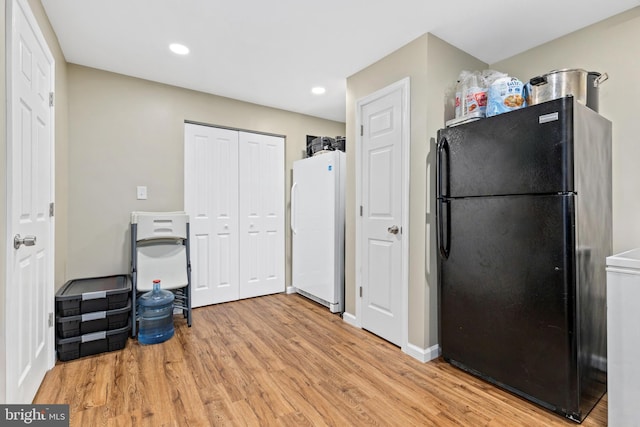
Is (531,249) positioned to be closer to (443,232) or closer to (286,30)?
(443,232)

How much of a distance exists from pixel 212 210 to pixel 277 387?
2099mm

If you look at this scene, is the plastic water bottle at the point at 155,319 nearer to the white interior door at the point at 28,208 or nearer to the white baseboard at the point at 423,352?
the white interior door at the point at 28,208

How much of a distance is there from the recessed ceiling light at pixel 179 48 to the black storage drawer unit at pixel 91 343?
7.33 feet

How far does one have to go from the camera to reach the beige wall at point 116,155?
2723 millimetres

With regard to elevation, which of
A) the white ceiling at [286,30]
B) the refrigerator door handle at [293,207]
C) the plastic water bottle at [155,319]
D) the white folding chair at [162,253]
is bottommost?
the plastic water bottle at [155,319]

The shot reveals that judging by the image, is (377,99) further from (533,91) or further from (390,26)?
(533,91)

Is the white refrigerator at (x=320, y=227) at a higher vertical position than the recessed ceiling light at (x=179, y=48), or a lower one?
lower

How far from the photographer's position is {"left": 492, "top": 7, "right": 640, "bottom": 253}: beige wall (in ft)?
6.46

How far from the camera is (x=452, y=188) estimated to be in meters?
2.08

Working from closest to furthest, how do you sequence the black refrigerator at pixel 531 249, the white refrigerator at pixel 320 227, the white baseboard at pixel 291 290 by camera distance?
the black refrigerator at pixel 531 249 < the white refrigerator at pixel 320 227 < the white baseboard at pixel 291 290

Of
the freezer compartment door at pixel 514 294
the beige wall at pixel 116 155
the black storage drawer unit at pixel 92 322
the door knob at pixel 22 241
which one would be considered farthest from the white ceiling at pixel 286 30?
the black storage drawer unit at pixel 92 322

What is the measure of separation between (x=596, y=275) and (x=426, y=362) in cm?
118

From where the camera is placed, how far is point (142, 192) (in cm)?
301

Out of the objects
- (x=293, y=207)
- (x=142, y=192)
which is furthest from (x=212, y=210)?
(x=293, y=207)
